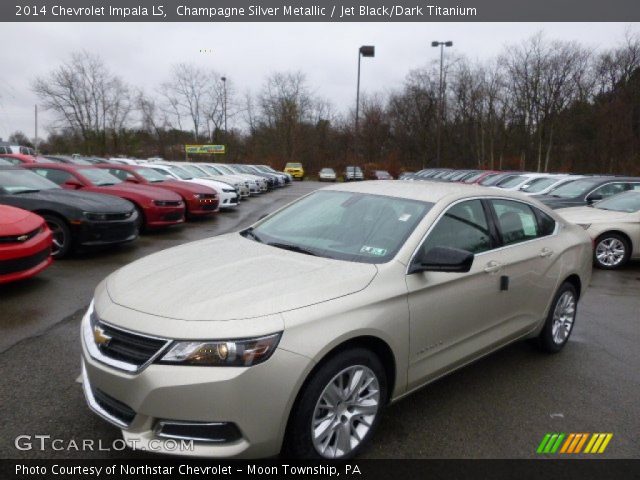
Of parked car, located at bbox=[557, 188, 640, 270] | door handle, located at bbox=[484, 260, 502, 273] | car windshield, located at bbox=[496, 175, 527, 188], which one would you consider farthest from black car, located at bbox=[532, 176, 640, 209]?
door handle, located at bbox=[484, 260, 502, 273]

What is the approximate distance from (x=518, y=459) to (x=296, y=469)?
1383 millimetres

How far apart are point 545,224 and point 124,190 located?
9053 mm

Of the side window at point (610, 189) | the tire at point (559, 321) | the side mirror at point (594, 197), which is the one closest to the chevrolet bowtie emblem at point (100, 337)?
the tire at point (559, 321)

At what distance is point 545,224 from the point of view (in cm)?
439

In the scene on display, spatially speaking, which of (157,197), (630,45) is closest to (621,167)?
(630,45)

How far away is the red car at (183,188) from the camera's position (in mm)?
12500

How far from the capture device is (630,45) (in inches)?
1542

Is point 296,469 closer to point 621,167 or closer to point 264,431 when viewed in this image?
point 264,431

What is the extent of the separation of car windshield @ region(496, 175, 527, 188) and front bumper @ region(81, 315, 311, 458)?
16.0 metres

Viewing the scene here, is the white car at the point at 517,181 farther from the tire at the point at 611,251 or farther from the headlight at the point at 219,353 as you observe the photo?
the headlight at the point at 219,353

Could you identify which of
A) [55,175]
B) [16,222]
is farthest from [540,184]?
[16,222]

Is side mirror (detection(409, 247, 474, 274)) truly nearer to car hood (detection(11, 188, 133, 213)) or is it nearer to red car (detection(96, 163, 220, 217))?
car hood (detection(11, 188, 133, 213))

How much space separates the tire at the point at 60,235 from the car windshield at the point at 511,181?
1424cm

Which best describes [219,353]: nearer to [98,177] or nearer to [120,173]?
[98,177]
